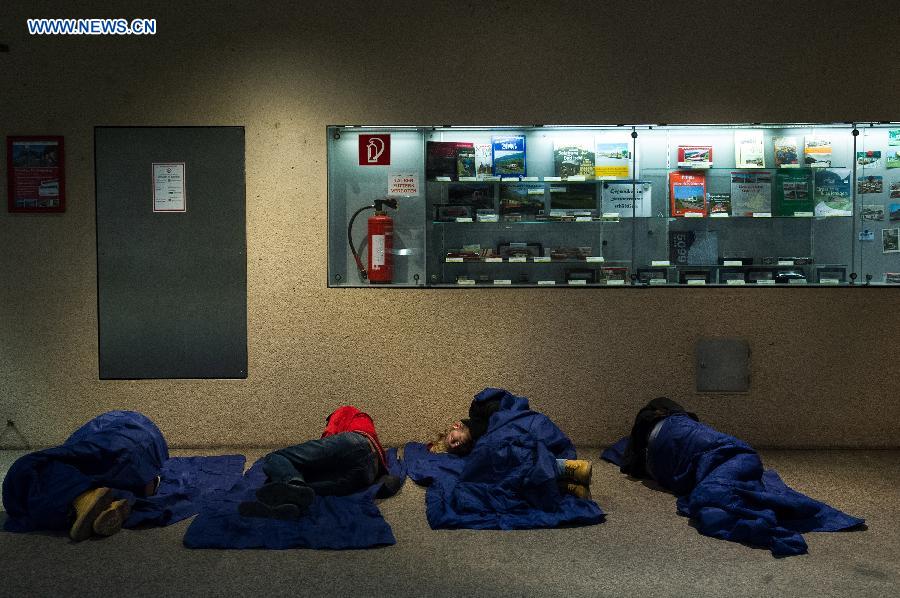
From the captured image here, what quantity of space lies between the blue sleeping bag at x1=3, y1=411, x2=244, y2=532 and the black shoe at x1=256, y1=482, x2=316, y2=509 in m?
0.44

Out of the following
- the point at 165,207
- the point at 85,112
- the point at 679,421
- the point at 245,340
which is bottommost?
the point at 679,421

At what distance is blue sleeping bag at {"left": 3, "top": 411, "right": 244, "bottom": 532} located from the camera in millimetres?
3484

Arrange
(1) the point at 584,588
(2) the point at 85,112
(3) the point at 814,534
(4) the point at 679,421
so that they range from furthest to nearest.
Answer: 1. (2) the point at 85,112
2. (4) the point at 679,421
3. (3) the point at 814,534
4. (1) the point at 584,588

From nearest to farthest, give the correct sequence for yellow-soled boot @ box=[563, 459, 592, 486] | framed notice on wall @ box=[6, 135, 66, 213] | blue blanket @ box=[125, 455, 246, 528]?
1. blue blanket @ box=[125, 455, 246, 528]
2. yellow-soled boot @ box=[563, 459, 592, 486]
3. framed notice on wall @ box=[6, 135, 66, 213]

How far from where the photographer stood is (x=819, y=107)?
16.7ft

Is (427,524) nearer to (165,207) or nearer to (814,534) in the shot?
(814,534)

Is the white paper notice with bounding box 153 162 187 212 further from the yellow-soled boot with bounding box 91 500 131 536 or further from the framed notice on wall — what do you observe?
the yellow-soled boot with bounding box 91 500 131 536

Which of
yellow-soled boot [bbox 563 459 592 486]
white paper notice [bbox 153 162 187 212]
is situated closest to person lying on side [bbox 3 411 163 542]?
white paper notice [bbox 153 162 187 212]

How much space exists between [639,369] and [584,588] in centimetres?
236

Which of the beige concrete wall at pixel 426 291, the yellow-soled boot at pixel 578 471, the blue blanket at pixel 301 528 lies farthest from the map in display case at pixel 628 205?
the blue blanket at pixel 301 528


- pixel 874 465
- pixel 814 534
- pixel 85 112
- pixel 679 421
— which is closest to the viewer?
pixel 814 534

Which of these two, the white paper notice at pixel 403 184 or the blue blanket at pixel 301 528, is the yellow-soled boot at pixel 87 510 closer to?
Result: the blue blanket at pixel 301 528

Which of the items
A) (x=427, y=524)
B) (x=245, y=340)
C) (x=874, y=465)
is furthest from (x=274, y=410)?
(x=874, y=465)

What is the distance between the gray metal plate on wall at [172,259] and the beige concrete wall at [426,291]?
94mm
